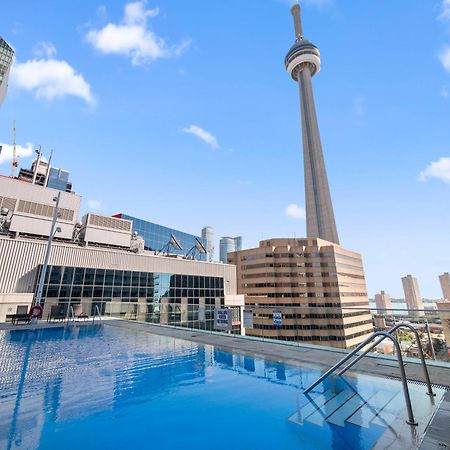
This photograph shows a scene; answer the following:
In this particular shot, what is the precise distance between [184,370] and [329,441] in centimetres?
444

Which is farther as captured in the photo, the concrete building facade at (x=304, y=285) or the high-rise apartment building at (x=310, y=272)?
the high-rise apartment building at (x=310, y=272)

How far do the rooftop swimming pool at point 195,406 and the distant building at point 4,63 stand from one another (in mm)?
128396

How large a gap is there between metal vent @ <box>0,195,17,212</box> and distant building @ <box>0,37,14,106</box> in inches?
3877

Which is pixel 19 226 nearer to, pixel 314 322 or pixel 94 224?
pixel 94 224

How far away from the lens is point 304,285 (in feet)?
314

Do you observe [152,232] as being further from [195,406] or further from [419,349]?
[419,349]

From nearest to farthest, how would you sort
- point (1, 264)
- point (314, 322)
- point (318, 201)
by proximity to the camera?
point (1, 264)
point (314, 322)
point (318, 201)

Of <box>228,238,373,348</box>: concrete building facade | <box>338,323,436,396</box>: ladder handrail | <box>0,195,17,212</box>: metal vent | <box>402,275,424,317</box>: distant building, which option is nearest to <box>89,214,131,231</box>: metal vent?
<box>0,195,17,212</box>: metal vent

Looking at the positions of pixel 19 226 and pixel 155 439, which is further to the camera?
A: pixel 19 226

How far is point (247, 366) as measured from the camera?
7414 millimetres

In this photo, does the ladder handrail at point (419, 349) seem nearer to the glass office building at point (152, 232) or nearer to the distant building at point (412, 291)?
the glass office building at point (152, 232)

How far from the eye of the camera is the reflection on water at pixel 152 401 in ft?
12.4

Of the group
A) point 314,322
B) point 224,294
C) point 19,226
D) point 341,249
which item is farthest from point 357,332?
point 19,226

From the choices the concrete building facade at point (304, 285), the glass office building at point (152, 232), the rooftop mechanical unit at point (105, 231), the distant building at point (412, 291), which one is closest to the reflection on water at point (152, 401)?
the rooftop mechanical unit at point (105, 231)
